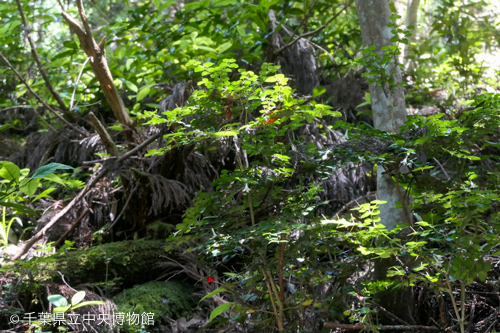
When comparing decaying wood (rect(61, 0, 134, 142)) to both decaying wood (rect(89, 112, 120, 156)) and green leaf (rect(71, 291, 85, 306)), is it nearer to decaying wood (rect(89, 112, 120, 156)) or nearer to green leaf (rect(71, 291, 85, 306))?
decaying wood (rect(89, 112, 120, 156))

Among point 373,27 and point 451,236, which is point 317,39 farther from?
point 451,236

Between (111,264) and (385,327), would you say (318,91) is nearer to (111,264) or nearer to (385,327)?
(385,327)

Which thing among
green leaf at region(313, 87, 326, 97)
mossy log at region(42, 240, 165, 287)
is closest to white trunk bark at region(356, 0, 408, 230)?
green leaf at region(313, 87, 326, 97)

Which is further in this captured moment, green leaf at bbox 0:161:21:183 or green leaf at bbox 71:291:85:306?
green leaf at bbox 71:291:85:306

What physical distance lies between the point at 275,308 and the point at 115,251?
5.57 ft

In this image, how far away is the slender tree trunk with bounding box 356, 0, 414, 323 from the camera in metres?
2.48

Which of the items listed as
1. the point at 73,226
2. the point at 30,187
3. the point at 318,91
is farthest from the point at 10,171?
the point at 318,91

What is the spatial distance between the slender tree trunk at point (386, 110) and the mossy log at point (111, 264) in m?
1.66

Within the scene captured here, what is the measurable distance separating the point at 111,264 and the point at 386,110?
2221 millimetres

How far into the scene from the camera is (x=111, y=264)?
128 inches

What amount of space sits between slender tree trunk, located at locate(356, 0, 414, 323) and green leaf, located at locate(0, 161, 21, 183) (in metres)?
1.80

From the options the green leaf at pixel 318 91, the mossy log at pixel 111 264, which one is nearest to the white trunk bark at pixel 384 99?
the green leaf at pixel 318 91

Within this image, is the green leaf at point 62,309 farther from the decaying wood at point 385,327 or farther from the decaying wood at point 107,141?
the decaying wood at point 107,141

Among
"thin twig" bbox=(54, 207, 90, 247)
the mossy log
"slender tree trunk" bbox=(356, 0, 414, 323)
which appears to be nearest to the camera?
"slender tree trunk" bbox=(356, 0, 414, 323)
